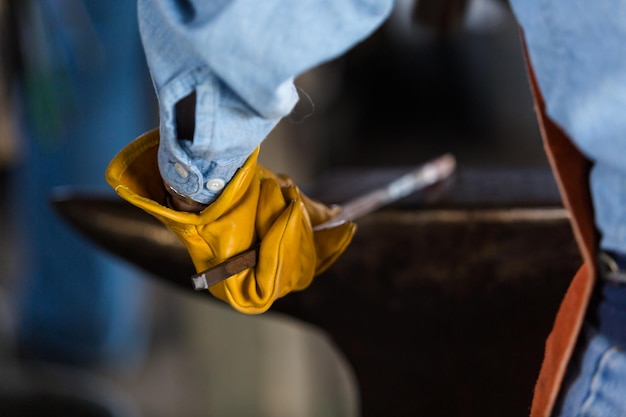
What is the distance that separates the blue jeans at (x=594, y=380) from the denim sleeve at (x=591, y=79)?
64 millimetres

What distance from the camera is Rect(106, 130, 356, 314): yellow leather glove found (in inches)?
15.0

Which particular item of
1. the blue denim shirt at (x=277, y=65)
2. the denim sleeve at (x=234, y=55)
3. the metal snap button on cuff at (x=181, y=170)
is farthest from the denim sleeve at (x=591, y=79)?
the metal snap button on cuff at (x=181, y=170)

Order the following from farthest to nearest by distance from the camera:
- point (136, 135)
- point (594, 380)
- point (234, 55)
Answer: point (136, 135)
point (594, 380)
point (234, 55)

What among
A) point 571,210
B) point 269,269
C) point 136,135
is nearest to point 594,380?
point 571,210

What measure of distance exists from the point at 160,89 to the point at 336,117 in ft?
4.46

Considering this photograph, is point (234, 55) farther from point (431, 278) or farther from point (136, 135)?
point (136, 135)

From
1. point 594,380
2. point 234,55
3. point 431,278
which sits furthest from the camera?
point 431,278

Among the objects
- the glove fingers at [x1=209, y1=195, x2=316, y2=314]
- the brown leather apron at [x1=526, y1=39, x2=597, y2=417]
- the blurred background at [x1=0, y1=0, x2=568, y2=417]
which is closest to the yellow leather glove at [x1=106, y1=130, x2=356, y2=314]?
the glove fingers at [x1=209, y1=195, x2=316, y2=314]

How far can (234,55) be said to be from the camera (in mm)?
309

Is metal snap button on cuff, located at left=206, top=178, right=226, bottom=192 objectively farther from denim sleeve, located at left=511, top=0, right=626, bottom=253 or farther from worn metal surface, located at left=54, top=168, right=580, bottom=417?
worn metal surface, located at left=54, top=168, right=580, bottom=417

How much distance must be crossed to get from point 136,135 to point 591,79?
3.93 feet

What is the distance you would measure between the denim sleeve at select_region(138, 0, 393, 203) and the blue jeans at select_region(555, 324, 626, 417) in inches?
9.9

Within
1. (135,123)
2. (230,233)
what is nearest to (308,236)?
(230,233)

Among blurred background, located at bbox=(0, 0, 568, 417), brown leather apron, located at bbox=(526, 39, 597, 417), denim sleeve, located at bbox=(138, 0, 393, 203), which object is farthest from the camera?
blurred background, located at bbox=(0, 0, 568, 417)
